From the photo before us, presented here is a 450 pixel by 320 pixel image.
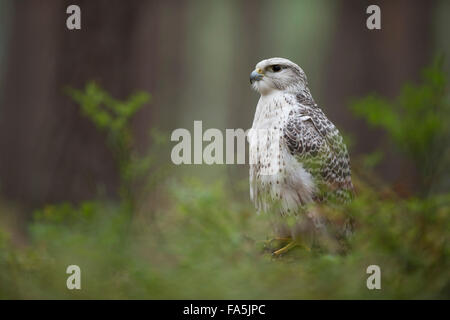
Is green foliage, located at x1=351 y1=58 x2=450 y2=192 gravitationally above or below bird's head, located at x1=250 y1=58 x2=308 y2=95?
below

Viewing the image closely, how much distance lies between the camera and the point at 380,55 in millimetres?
5680

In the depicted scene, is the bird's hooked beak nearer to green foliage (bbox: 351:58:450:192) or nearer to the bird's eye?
the bird's eye

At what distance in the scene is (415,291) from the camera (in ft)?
4.14

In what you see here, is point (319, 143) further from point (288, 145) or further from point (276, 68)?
point (276, 68)

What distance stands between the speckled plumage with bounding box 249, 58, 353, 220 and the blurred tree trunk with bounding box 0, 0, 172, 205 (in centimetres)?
167

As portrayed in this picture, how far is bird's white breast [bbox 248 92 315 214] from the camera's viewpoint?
2.58m

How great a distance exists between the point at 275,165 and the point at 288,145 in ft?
0.45

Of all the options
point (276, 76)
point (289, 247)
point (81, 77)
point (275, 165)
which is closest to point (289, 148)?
point (275, 165)

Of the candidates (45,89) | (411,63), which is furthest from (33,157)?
(411,63)

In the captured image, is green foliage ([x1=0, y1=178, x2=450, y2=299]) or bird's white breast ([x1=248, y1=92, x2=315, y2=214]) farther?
bird's white breast ([x1=248, y1=92, x2=315, y2=214])

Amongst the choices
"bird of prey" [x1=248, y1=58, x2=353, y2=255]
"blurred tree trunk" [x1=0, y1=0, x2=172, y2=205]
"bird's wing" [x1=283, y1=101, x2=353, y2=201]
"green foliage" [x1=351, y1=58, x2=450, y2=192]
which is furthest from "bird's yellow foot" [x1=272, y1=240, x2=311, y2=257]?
"blurred tree trunk" [x1=0, y1=0, x2=172, y2=205]

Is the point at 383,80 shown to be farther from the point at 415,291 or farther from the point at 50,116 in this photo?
the point at 415,291

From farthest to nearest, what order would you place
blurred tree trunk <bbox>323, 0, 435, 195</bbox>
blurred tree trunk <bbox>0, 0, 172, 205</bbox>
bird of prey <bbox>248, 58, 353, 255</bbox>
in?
blurred tree trunk <bbox>323, 0, 435, 195</bbox> < blurred tree trunk <bbox>0, 0, 172, 205</bbox> < bird of prey <bbox>248, 58, 353, 255</bbox>

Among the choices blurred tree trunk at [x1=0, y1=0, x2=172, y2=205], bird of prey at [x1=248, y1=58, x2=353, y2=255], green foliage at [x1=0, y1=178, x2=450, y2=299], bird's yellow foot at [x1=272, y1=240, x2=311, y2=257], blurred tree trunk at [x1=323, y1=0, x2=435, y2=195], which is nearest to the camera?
green foliage at [x1=0, y1=178, x2=450, y2=299]
